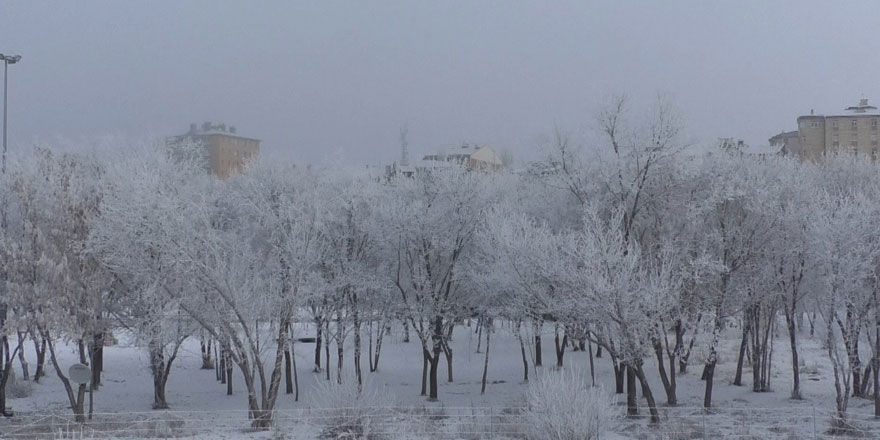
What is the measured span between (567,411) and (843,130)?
249ft

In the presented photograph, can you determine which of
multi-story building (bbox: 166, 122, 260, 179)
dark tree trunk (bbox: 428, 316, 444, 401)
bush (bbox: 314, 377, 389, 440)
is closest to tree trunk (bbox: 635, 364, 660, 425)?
bush (bbox: 314, 377, 389, 440)

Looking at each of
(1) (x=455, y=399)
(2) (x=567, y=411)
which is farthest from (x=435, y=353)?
(2) (x=567, y=411)

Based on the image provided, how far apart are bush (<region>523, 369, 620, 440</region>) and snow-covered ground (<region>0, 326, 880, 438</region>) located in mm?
1362

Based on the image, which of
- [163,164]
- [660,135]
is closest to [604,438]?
[660,135]

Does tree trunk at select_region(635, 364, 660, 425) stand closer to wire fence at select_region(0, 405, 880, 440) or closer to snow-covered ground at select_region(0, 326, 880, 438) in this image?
wire fence at select_region(0, 405, 880, 440)

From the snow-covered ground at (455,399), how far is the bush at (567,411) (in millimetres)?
1362

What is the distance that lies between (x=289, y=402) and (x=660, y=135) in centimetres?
1629

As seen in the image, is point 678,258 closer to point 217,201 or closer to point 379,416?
point 379,416

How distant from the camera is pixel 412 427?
791 inches

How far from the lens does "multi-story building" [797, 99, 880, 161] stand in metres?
79.8

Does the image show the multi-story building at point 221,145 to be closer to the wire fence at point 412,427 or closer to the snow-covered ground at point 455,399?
the snow-covered ground at point 455,399

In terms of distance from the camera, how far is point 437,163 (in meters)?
32.0

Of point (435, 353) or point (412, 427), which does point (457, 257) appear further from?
point (412, 427)

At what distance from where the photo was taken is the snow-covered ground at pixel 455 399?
20.0 metres
